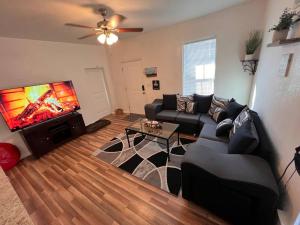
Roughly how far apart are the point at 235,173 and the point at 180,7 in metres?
2.86

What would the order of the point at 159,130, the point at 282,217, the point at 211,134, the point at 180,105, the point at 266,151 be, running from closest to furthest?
the point at 282,217, the point at 266,151, the point at 211,134, the point at 159,130, the point at 180,105

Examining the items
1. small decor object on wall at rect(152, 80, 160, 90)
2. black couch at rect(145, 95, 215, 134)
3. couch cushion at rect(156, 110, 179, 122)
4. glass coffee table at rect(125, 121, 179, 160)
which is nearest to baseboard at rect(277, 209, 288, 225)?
glass coffee table at rect(125, 121, 179, 160)

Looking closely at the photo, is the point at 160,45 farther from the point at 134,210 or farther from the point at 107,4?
the point at 134,210

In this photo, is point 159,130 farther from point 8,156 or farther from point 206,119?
point 8,156

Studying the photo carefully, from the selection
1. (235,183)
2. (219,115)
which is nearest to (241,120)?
(219,115)

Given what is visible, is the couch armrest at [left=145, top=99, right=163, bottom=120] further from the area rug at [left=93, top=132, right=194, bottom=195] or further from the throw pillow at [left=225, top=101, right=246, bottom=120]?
the throw pillow at [left=225, top=101, right=246, bottom=120]

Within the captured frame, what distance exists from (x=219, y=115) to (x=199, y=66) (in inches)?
59.4

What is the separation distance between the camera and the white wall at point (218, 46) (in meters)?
2.75

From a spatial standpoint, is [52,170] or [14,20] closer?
[14,20]

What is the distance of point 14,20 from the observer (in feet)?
7.07

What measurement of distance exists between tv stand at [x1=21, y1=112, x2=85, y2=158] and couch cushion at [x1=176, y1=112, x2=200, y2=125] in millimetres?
2788

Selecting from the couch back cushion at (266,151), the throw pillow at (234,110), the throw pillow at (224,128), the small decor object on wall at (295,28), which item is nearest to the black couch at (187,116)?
the throw pillow at (234,110)

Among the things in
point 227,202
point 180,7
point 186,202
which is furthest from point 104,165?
point 180,7

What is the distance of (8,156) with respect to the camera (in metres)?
2.74
